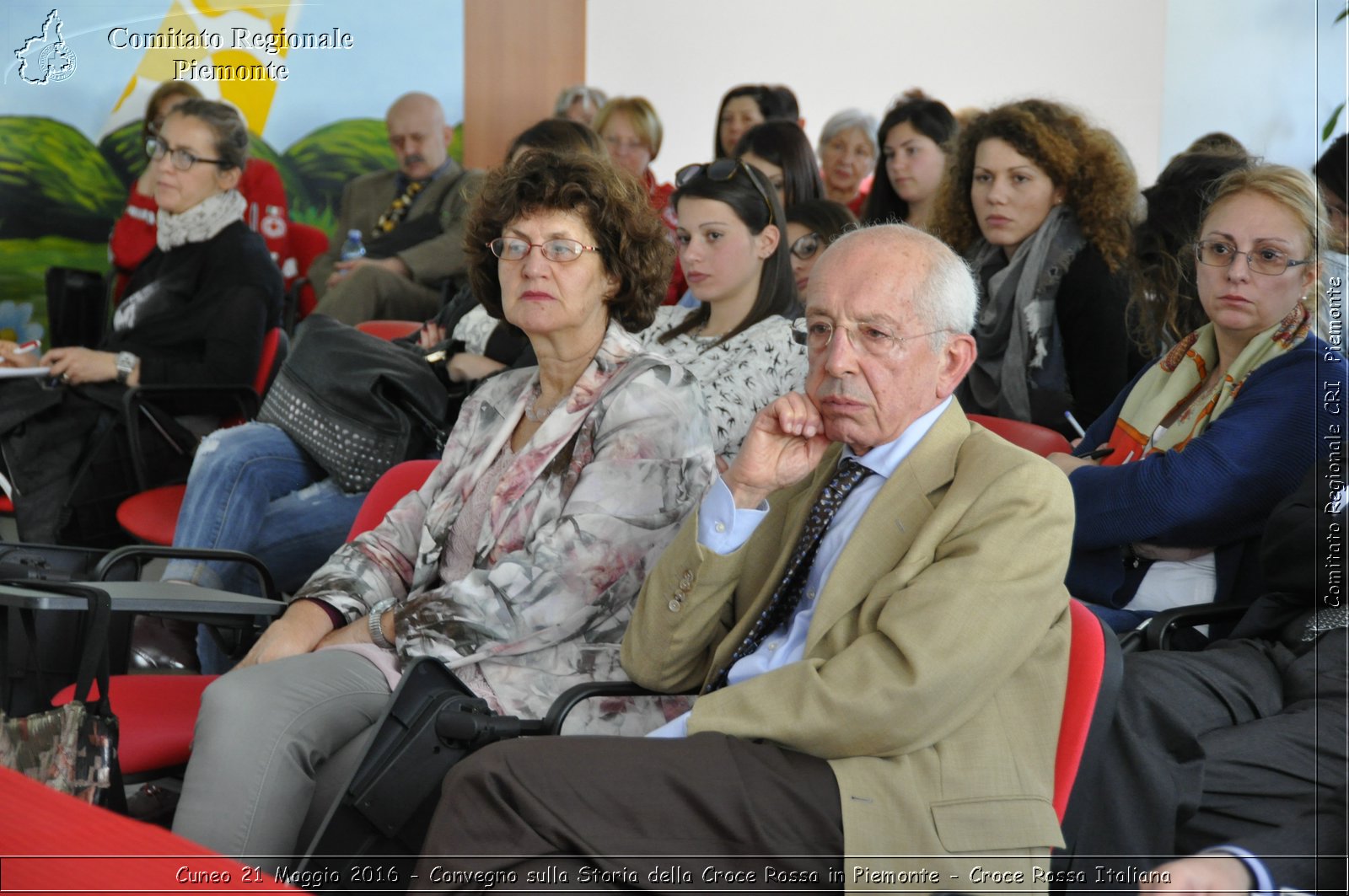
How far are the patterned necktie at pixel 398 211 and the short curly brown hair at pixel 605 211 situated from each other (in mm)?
3318

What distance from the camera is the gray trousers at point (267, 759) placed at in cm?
206

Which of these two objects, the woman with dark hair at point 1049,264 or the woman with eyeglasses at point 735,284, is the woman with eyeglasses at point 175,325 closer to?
the woman with eyeglasses at point 735,284

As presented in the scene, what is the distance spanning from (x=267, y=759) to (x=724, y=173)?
2158 mm

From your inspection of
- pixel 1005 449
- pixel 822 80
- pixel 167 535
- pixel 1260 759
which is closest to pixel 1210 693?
pixel 1260 759

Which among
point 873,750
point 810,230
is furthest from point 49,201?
point 873,750

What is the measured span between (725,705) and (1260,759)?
2.95ft

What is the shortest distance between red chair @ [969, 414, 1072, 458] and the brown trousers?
5.60 feet

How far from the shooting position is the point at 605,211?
8.29ft

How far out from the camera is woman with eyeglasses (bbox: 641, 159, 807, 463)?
3.42 meters

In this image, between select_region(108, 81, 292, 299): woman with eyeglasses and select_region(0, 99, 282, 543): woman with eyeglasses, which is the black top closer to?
select_region(0, 99, 282, 543): woman with eyeglasses

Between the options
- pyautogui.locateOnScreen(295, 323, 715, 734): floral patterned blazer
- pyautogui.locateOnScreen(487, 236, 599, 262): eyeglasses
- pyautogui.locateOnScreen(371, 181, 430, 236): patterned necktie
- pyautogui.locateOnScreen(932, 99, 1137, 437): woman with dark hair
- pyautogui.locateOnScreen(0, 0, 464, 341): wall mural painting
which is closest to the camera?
pyautogui.locateOnScreen(295, 323, 715, 734): floral patterned blazer

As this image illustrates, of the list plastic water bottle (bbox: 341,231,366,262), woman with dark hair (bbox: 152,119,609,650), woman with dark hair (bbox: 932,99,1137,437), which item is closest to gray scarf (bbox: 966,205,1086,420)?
woman with dark hair (bbox: 932,99,1137,437)

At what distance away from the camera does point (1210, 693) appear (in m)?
2.15

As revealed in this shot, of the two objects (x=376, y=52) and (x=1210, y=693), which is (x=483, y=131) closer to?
(x=376, y=52)
